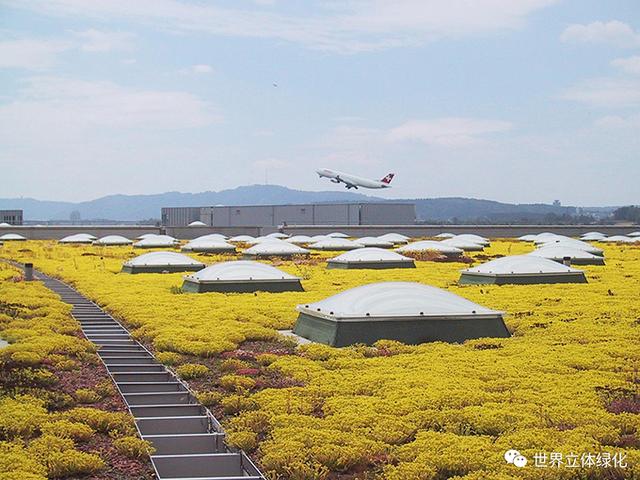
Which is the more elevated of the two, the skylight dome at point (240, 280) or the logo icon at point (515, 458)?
the skylight dome at point (240, 280)

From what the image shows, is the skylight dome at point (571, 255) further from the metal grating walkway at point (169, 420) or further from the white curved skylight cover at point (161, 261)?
the metal grating walkway at point (169, 420)

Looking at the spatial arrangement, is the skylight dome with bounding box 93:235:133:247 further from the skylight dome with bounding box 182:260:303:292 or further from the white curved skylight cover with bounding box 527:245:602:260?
the skylight dome with bounding box 182:260:303:292

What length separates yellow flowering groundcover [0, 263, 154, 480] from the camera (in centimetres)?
952

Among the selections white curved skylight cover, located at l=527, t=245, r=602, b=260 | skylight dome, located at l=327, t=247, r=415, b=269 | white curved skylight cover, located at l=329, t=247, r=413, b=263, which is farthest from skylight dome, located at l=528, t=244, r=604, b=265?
white curved skylight cover, located at l=329, t=247, r=413, b=263

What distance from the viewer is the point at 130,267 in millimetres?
36781

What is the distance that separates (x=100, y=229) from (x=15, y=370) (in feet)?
222

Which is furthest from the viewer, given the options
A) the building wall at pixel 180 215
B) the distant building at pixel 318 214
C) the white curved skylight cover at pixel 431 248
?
the building wall at pixel 180 215

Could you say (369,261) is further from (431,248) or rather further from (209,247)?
(209,247)

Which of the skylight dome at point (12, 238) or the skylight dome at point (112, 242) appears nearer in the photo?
the skylight dome at point (112, 242)

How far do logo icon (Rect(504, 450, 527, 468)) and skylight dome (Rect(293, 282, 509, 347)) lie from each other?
762 cm

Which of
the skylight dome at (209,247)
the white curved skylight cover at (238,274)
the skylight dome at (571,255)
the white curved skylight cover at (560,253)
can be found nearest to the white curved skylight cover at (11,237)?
the skylight dome at (209,247)

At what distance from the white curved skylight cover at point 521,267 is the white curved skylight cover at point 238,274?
7.41 metres

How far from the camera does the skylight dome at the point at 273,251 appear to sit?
4794cm

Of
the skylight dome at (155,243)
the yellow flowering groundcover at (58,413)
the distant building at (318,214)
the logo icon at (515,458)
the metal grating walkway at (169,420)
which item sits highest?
the distant building at (318,214)
